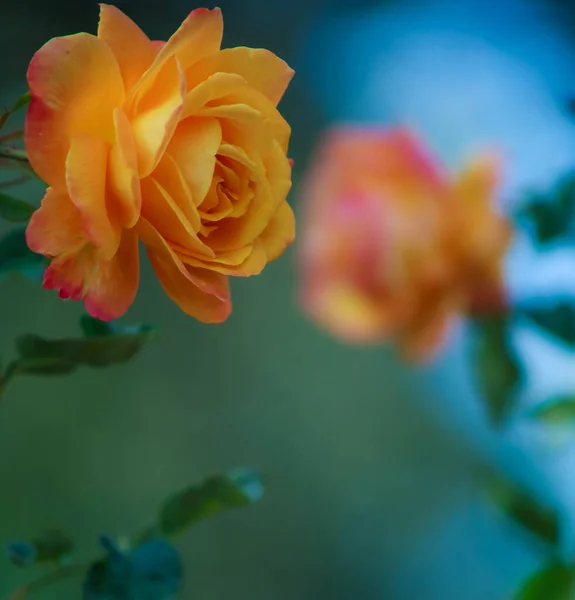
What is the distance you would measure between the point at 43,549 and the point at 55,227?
0.24 metres

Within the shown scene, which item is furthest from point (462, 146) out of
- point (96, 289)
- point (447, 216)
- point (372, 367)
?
point (96, 289)

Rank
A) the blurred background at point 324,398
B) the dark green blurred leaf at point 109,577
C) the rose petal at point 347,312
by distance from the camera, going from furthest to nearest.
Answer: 1. the rose petal at point 347,312
2. the blurred background at point 324,398
3. the dark green blurred leaf at point 109,577

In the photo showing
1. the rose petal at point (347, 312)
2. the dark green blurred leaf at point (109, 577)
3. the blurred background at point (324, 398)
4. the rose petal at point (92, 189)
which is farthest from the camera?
the rose petal at point (347, 312)

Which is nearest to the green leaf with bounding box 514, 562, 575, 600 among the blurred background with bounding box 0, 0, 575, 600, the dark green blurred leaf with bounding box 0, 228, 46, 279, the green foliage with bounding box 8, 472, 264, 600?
the blurred background with bounding box 0, 0, 575, 600

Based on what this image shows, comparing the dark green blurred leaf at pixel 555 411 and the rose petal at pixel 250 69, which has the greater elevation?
the rose petal at pixel 250 69

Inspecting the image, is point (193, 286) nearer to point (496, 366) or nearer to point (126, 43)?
point (126, 43)

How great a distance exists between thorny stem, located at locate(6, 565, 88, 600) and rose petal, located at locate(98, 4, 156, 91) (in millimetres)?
319

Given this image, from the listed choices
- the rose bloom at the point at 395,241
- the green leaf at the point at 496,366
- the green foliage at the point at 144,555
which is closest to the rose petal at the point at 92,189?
the green foliage at the point at 144,555

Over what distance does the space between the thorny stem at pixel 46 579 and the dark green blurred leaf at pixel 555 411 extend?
1.51ft

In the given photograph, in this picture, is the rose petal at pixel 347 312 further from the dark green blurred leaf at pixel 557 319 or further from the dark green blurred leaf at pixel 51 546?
the dark green blurred leaf at pixel 51 546

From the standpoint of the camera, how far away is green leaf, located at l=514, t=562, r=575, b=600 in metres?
0.75

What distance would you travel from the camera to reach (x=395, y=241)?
75 centimetres

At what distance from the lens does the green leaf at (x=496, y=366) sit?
2.49 feet

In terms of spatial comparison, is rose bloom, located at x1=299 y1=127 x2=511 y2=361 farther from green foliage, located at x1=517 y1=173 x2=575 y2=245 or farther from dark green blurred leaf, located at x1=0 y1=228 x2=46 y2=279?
dark green blurred leaf, located at x1=0 y1=228 x2=46 y2=279
